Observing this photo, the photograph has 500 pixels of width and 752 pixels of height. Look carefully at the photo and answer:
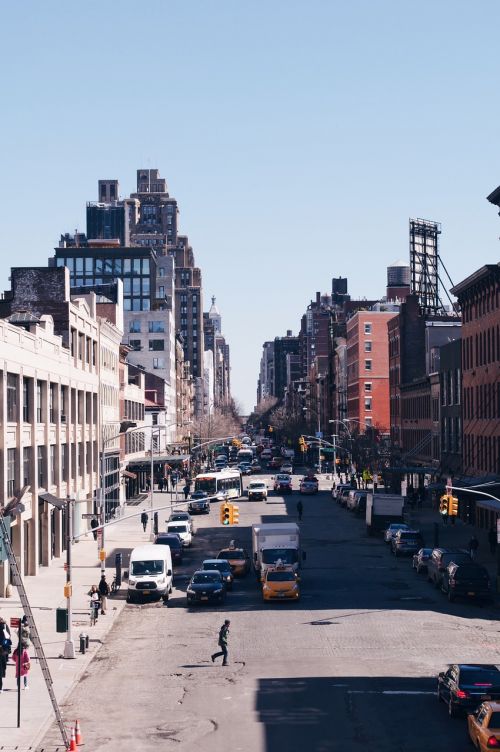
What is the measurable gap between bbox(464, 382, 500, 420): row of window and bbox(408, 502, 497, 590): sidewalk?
26.7ft

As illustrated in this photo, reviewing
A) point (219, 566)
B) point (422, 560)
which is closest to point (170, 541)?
point (219, 566)

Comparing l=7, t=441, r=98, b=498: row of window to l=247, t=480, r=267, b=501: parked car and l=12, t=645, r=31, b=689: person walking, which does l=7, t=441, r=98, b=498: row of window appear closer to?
l=12, t=645, r=31, b=689: person walking

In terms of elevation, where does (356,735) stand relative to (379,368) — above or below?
below

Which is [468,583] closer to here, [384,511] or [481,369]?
[384,511]

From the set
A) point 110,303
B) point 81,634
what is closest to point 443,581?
point 81,634

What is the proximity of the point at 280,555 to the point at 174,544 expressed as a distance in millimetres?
11711

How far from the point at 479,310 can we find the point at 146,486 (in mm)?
51684

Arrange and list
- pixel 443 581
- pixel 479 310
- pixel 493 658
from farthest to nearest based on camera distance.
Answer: pixel 479 310, pixel 443 581, pixel 493 658

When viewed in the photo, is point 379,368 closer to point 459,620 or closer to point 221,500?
point 221,500

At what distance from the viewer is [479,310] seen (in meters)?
87.2

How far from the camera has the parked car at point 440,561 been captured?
173ft

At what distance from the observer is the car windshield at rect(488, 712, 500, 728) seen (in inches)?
978

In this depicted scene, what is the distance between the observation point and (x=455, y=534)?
79.8 meters

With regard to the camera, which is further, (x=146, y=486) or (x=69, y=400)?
(x=146, y=486)
